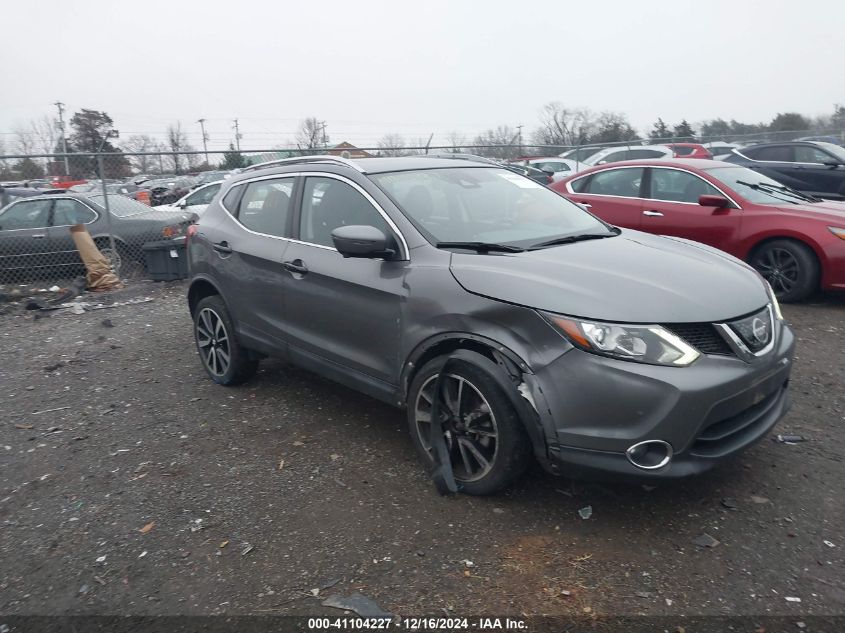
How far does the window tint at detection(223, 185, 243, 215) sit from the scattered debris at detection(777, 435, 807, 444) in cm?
407

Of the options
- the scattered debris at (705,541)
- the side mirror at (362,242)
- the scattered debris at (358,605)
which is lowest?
the scattered debris at (358,605)

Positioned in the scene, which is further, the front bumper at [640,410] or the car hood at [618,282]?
the car hood at [618,282]

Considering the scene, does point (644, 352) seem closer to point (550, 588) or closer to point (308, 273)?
point (550, 588)

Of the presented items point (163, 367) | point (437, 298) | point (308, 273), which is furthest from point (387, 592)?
point (163, 367)

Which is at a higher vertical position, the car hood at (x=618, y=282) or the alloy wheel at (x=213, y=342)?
the car hood at (x=618, y=282)

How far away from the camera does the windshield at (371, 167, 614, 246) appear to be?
3.98m

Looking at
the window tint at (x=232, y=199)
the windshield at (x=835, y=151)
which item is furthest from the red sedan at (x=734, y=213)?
the windshield at (x=835, y=151)

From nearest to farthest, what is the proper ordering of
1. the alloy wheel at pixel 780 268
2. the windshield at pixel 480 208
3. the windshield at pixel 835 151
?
the windshield at pixel 480 208, the alloy wheel at pixel 780 268, the windshield at pixel 835 151

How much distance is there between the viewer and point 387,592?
9.58 ft

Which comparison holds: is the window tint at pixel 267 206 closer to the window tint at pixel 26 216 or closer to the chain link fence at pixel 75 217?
the chain link fence at pixel 75 217

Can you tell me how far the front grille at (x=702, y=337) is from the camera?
3066mm

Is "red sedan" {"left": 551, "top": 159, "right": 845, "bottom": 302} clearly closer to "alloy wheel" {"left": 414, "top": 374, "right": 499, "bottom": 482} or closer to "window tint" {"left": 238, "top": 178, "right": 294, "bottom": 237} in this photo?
"window tint" {"left": 238, "top": 178, "right": 294, "bottom": 237}

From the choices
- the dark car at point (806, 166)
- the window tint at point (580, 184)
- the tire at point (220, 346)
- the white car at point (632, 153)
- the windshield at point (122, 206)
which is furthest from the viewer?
the white car at point (632, 153)

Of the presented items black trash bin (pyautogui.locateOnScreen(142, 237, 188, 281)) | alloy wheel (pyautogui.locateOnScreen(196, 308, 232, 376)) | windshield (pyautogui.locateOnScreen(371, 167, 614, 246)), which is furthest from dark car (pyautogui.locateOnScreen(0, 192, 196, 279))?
windshield (pyautogui.locateOnScreen(371, 167, 614, 246))
